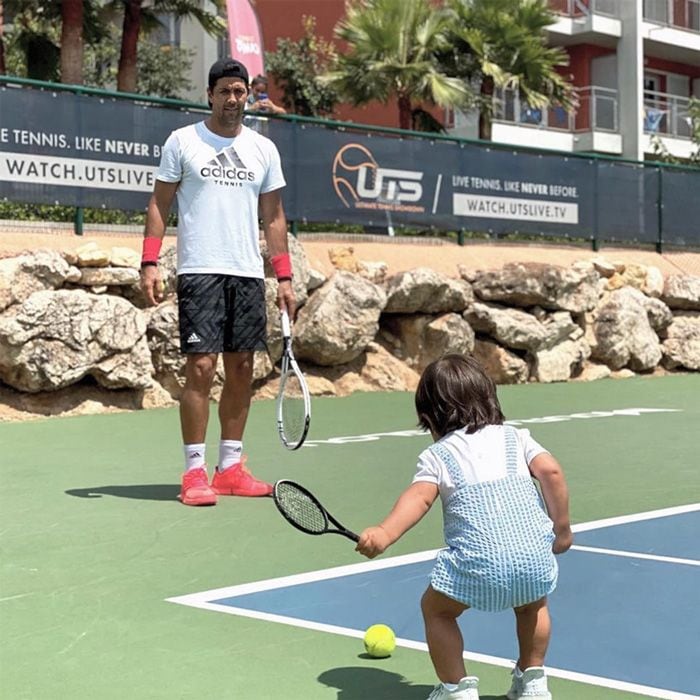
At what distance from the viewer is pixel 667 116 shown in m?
42.3

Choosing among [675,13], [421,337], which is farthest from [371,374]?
[675,13]

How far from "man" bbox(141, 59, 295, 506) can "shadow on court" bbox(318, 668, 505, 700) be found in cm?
320

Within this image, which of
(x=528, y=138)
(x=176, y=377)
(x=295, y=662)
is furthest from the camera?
(x=528, y=138)

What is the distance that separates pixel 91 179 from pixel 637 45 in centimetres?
3055

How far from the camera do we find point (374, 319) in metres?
A: 15.1

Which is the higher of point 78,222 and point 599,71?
point 599,71

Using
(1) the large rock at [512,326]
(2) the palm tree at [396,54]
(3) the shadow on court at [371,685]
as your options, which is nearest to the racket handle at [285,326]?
(3) the shadow on court at [371,685]

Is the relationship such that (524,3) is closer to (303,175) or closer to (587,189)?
(587,189)

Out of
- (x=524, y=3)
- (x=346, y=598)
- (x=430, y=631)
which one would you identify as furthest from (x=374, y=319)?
(x=524, y=3)

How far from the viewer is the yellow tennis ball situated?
166 inches

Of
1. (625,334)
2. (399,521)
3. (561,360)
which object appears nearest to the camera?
(399,521)

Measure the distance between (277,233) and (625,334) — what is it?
11.0 m

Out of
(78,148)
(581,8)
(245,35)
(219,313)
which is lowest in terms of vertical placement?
(219,313)

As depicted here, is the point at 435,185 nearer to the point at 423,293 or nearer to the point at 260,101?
the point at 423,293
